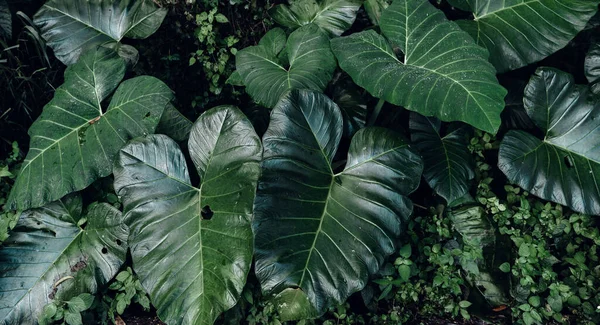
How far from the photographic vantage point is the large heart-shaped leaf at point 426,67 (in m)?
1.76

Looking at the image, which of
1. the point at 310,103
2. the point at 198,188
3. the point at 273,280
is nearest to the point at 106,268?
the point at 198,188

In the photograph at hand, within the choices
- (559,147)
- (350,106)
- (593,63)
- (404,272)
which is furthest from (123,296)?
(593,63)

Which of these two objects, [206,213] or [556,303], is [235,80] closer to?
[206,213]

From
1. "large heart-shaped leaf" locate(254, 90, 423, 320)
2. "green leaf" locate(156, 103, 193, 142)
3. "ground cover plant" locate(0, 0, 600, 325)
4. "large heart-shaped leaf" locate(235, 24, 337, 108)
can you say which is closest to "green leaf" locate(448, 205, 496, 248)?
"ground cover plant" locate(0, 0, 600, 325)

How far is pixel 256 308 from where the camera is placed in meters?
2.12

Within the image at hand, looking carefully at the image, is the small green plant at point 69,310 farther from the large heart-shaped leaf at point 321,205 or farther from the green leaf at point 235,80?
the green leaf at point 235,80

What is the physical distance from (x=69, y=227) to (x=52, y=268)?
0.18 m

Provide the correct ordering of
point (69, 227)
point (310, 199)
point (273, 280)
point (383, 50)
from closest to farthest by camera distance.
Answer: point (273, 280) < point (310, 199) < point (383, 50) < point (69, 227)

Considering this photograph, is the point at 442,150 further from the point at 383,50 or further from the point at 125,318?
the point at 125,318

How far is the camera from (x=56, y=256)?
2195mm

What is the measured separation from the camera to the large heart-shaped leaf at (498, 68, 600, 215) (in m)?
2.14

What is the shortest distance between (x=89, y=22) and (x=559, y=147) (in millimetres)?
2315

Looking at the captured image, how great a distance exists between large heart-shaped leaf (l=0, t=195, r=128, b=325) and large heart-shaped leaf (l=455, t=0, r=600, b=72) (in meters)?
1.79

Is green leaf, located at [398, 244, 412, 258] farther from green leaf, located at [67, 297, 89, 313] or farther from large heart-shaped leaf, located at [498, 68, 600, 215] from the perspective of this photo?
green leaf, located at [67, 297, 89, 313]
